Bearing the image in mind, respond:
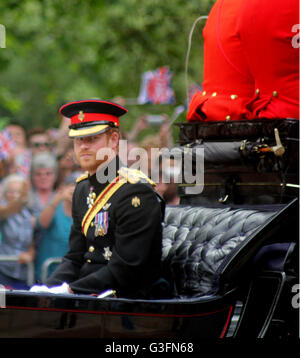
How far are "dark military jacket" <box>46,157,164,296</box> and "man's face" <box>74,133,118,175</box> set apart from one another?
8 centimetres

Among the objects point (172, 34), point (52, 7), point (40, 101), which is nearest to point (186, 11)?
point (172, 34)

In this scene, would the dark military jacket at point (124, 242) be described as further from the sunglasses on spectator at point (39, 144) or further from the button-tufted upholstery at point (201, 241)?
the sunglasses on spectator at point (39, 144)

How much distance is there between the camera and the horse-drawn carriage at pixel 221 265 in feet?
11.3

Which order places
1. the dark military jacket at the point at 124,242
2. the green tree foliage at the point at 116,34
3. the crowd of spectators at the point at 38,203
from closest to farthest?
the dark military jacket at the point at 124,242, the crowd of spectators at the point at 38,203, the green tree foliage at the point at 116,34

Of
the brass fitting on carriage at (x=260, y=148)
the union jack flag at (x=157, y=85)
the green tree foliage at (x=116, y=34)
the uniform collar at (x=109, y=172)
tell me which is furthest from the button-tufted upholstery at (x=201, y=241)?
the union jack flag at (x=157, y=85)

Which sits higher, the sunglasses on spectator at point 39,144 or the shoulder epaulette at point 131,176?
the shoulder epaulette at point 131,176

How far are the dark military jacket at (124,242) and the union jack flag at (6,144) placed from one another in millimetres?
3277

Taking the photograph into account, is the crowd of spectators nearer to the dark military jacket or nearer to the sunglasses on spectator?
the sunglasses on spectator

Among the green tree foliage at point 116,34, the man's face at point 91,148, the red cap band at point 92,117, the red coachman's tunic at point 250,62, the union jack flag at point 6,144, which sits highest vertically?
the green tree foliage at point 116,34

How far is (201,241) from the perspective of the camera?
13.6 feet

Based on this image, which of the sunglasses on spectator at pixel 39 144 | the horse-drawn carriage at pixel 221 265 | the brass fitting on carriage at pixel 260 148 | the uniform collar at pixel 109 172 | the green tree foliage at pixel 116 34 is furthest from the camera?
the green tree foliage at pixel 116 34

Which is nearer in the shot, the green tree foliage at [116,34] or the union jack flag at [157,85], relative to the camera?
the green tree foliage at [116,34]

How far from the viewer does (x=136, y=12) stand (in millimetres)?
11211

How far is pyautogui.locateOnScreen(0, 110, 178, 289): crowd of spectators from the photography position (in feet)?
20.7
